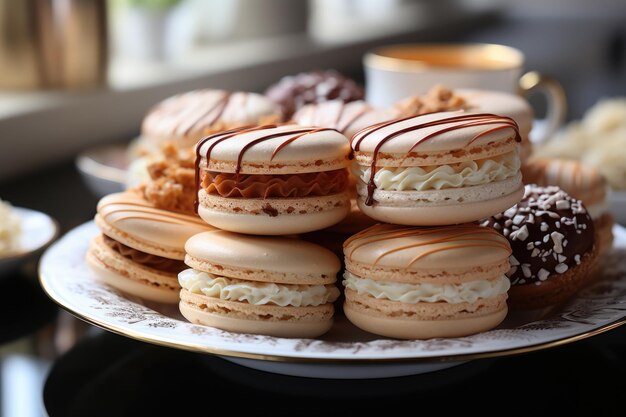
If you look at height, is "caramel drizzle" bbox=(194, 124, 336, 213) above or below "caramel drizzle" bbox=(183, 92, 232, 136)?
above

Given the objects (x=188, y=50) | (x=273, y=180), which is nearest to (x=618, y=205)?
(x=273, y=180)

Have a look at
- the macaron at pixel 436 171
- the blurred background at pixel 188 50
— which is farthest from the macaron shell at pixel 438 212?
the blurred background at pixel 188 50

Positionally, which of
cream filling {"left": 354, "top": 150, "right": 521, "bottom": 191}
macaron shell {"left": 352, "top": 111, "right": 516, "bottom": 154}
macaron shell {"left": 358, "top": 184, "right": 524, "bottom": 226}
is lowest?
macaron shell {"left": 358, "top": 184, "right": 524, "bottom": 226}

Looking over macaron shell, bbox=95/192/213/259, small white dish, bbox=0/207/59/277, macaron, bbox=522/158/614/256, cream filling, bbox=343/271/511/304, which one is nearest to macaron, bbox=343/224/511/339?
cream filling, bbox=343/271/511/304

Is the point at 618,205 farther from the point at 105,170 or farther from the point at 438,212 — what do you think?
the point at 105,170

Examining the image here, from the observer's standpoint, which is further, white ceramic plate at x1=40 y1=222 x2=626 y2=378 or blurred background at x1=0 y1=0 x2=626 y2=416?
blurred background at x1=0 y1=0 x2=626 y2=416

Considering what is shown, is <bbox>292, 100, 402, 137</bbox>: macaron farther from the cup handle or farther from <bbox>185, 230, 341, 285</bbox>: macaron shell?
the cup handle
